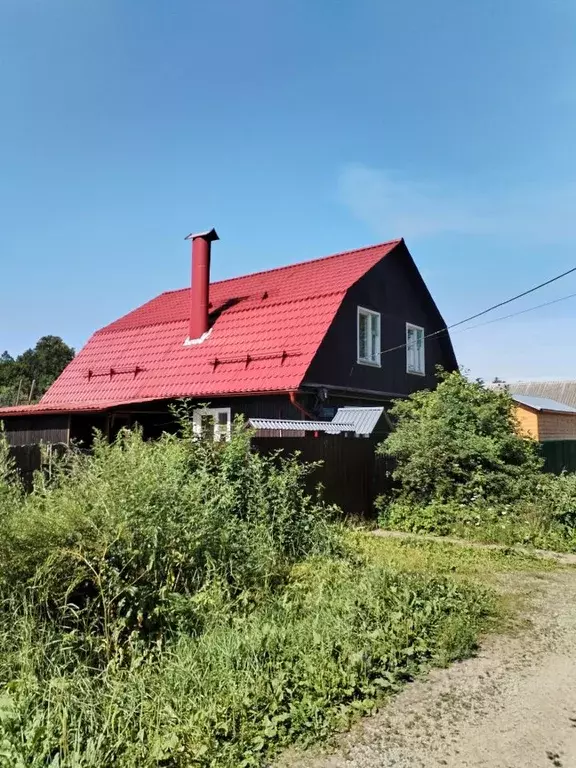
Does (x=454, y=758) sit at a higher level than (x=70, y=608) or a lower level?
lower

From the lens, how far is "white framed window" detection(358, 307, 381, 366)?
16188 mm

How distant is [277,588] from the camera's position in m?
5.17

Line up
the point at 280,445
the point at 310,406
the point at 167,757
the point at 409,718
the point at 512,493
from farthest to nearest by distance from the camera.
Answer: the point at 310,406
the point at 512,493
the point at 280,445
the point at 409,718
the point at 167,757

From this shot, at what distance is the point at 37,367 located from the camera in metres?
49.5

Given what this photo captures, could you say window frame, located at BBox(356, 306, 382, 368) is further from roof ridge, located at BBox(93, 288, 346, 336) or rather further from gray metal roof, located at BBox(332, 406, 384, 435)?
gray metal roof, located at BBox(332, 406, 384, 435)

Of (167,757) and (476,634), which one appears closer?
(167,757)

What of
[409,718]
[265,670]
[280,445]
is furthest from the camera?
[280,445]

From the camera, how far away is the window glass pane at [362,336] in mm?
16134

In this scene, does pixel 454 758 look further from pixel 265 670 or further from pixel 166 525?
pixel 166 525

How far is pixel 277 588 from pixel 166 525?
1.25 m

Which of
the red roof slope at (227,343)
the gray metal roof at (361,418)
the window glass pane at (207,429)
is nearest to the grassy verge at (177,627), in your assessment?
the window glass pane at (207,429)

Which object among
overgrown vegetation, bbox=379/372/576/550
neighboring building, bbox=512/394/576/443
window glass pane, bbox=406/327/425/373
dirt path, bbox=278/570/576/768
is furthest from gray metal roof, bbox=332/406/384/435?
neighboring building, bbox=512/394/576/443

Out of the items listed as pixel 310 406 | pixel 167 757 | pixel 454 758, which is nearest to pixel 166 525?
pixel 167 757

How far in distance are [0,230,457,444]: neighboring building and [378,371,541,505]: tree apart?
3.40 metres
